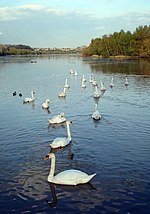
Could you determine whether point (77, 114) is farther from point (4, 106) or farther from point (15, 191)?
point (15, 191)

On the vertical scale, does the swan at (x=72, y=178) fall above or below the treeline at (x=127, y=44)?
below

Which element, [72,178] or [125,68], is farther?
[125,68]

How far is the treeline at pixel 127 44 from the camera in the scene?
120688 millimetres

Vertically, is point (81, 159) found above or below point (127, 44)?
below

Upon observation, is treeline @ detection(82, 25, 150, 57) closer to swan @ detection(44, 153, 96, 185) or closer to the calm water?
the calm water

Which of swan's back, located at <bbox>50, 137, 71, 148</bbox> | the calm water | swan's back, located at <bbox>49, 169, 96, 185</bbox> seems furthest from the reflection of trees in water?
swan's back, located at <bbox>49, 169, 96, 185</bbox>

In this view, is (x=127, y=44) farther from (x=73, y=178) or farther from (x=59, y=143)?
(x=73, y=178)

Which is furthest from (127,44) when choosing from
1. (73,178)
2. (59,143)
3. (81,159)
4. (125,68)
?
(73,178)

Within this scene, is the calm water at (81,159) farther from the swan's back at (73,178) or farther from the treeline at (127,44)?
the treeline at (127,44)

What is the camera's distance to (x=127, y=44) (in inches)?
5133

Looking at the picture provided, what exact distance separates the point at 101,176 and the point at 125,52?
124m

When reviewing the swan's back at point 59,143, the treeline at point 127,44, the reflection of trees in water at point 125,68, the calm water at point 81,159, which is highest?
the treeline at point 127,44

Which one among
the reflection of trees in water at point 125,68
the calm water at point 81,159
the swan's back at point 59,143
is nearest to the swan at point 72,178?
the calm water at point 81,159

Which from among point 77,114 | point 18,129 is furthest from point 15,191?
point 77,114
